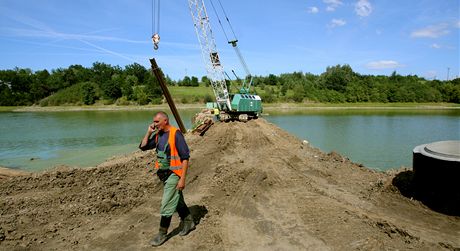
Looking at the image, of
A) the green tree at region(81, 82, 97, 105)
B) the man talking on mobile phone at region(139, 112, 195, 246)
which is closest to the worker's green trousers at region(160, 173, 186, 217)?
the man talking on mobile phone at region(139, 112, 195, 246)

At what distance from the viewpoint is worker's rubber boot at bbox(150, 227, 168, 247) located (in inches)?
188

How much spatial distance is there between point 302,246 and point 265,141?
11.3m

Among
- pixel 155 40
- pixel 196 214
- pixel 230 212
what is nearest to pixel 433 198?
pixel 230 212

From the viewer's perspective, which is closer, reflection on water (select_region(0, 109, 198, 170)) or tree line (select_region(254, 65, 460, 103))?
reflection on water (select_region(0, 109, 198, 170))

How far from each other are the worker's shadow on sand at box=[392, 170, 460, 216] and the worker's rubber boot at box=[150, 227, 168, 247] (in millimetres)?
4926

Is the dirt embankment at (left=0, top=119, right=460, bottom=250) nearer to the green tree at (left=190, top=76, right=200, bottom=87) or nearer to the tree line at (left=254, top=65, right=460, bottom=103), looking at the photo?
the tree line at (left=254, top=65, right=460, bottom=103)

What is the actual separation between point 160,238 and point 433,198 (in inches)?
202

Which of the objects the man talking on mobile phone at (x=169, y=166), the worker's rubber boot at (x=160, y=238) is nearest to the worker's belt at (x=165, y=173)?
the man talking on mobile phone at (x=169, y=166)

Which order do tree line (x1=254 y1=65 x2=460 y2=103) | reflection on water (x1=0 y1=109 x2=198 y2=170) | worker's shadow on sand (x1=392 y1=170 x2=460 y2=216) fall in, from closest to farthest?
worker's shadow on sand (x1=392 y1=170 x2=460 y2=216) < reflection on water (x1=0 y1=109 x2=198 y2=170) < tree line (x1=254 y1=65 x2=460 y2=103)

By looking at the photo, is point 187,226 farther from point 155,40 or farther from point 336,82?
point 336,82

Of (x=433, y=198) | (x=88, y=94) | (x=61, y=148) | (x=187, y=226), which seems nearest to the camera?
(x=187, y=226)

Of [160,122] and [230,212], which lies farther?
[230,212]

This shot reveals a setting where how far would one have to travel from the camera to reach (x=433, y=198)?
20.2ft

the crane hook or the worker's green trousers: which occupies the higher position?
the crane hook
